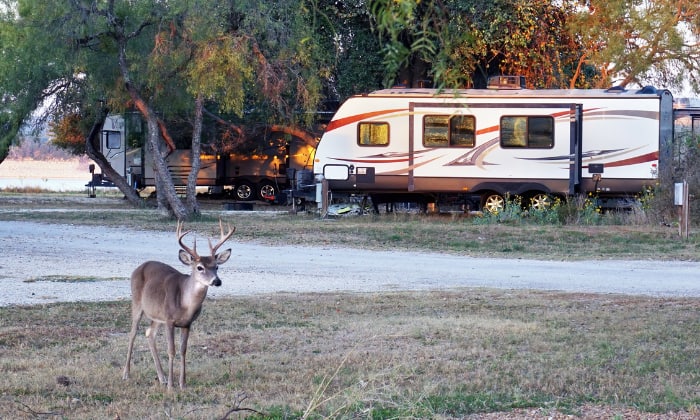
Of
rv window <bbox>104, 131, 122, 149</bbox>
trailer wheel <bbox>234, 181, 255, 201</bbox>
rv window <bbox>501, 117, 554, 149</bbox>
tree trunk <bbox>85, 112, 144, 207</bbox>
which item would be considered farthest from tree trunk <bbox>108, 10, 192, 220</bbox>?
trailer wheel <bbox>234, 181, 255, 201</bbox>

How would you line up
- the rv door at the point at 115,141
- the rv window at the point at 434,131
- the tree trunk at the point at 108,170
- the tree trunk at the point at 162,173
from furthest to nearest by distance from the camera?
the rv door at the point at 115,141 < the tree trunk at the point at 108,170 < the rv window at the point at 434,131 < the tree trunk at the point at 162,173

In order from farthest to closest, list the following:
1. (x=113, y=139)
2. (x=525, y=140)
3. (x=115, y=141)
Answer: (x=115, y=141) < (x=113, y=139) < (x=525, y=140)

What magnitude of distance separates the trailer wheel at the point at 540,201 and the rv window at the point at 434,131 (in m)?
2.63

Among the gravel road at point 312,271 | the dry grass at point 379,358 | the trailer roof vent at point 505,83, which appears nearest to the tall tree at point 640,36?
the trailer roof vent at point 505,83

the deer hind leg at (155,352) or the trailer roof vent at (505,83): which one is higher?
the trailer roof vent at (505,83)

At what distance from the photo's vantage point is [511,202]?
1028 inches

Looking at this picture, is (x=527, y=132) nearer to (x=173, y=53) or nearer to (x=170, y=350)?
(x=173, y=53)

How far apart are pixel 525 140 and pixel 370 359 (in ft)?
59.4

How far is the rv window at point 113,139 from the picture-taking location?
3700cm

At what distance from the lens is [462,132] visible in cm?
2625

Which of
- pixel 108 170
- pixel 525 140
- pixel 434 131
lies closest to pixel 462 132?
pixel 434 131

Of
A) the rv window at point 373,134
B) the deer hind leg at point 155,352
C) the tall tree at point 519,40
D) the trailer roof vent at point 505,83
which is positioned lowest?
the deer hind leg at point 155,352

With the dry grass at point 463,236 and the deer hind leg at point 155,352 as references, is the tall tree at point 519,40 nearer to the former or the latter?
the dry grass at point 463,236

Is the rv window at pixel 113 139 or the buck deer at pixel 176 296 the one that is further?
the rv window at pixel 113 139
